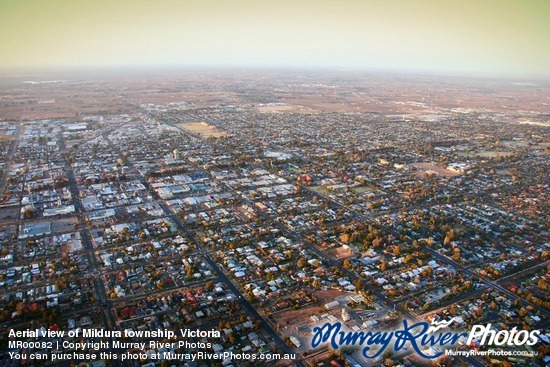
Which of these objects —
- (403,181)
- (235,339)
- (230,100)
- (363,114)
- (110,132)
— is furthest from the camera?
(230,100)

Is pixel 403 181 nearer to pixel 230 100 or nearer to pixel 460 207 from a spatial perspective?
pixel 460 207

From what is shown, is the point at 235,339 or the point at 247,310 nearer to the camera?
the point at 235,339

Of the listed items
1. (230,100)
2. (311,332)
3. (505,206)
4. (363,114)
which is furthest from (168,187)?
(230,100)

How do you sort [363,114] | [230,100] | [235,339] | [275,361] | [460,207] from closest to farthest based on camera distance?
[275,361] < [235,339] < [460,207] < [363,114] < [230,100]

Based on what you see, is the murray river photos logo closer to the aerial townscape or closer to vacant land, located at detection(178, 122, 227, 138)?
the aerial townscape

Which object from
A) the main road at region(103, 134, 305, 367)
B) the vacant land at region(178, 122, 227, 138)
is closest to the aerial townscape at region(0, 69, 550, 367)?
the main road at region(103, 134, 305, 367)

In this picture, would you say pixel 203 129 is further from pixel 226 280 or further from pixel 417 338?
pixel 417 338
